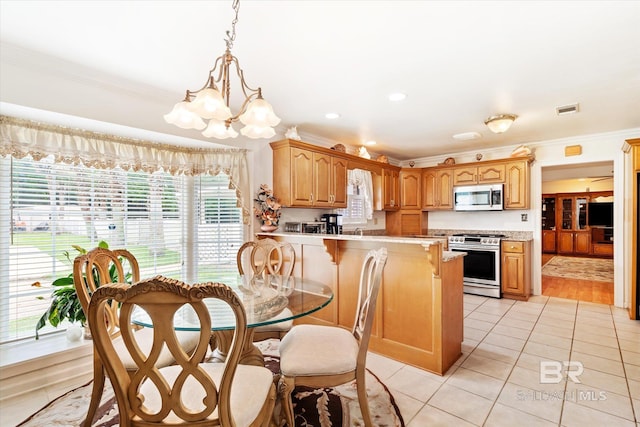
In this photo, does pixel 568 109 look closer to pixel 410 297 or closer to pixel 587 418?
pixel 410 297

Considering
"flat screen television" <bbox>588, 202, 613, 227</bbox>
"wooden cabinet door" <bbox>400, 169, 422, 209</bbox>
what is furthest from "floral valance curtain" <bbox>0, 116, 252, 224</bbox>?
"flat screen television" <bbox>588, 202, 613, 227</bbox>

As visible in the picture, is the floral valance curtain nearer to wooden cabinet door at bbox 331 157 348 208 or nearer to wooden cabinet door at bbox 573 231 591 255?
wooden cabinet door at bbox 331 157 348 208

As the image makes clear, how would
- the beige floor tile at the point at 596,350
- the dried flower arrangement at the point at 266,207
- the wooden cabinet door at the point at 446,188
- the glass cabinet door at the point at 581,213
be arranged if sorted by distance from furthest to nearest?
the glass cabinet door at the point at 581,213
the wooden cabinet door at the point at 446,188
the dried flower arrangement at the point at 266,207
the beige floor tile at the point at 596,350

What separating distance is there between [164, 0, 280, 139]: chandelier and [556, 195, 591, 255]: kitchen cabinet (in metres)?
10.6

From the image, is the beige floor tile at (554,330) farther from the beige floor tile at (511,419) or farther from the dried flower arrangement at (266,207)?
the dried flower arrangement at (266,207)

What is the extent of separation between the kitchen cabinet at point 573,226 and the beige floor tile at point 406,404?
982 cm

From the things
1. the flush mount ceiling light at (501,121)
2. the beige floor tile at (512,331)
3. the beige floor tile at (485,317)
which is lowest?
the beige floor tile at (485,317)

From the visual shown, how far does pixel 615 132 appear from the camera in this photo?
4.10 metres

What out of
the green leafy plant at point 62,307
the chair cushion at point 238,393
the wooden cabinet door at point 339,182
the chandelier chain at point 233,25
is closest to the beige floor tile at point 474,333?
the wooden cabinet door at point 339,182

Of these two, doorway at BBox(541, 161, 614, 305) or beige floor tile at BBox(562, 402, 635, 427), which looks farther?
doorway at BBox(541, 161, 614, 305)

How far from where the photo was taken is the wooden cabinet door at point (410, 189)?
5.66m

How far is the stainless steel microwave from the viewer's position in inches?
191

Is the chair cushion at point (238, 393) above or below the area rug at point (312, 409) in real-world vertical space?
above

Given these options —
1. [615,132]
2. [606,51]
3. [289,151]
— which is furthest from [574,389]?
[615,132]
